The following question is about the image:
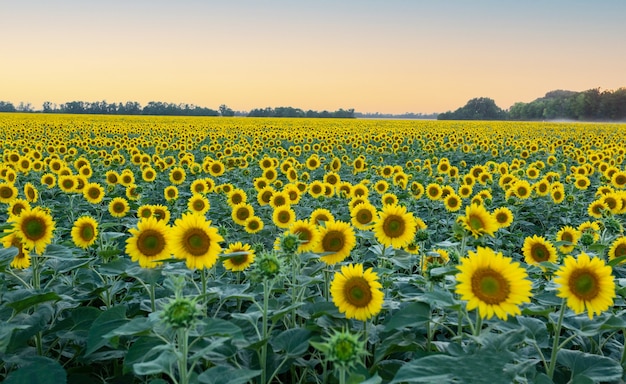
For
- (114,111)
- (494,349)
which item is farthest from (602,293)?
(114,111)

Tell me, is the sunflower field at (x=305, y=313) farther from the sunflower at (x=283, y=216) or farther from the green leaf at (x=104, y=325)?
the sunflower at (x=283, y=216)

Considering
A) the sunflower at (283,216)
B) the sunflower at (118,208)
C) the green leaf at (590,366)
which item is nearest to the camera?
the green leaf at (590,366)

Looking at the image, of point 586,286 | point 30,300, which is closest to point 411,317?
point 586,286

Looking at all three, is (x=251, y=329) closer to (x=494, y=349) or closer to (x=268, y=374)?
(x=268, y=374)

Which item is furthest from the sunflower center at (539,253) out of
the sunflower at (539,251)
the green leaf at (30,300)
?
the green leaf at (30,300)

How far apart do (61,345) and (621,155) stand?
13.9 meters

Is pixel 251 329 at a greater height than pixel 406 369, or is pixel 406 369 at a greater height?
pixel 406 369

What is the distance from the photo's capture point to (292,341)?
7.43ft

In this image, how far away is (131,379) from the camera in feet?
8.36

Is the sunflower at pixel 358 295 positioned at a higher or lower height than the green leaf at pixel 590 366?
higher

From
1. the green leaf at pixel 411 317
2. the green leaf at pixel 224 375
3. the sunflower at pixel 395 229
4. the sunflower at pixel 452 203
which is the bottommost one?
the sunflower at pixel 452 203

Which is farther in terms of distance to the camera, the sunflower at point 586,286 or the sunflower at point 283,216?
the sunflower at point 283,216

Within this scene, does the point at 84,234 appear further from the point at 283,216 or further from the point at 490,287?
the point at 490,287

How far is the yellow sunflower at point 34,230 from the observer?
2896 mm
